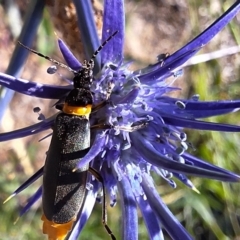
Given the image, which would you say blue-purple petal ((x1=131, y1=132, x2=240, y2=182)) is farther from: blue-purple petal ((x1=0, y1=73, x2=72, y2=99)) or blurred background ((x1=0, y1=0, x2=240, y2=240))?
blurred background ((x1=0, y1=0, x2=240, y2=240))

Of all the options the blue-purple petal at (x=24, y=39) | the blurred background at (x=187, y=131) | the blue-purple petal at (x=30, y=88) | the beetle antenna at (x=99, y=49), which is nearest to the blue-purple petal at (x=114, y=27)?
the beetle antenna at (x=99, y=49)

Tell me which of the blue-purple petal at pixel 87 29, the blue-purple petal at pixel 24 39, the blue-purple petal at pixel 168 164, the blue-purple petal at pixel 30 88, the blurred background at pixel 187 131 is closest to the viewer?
the blue-purple petal at pixel 168 164

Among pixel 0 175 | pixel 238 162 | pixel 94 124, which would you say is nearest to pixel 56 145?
pixel 94 124

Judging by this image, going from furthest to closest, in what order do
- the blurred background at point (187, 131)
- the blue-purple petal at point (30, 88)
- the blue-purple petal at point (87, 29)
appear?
the blurred background at point (187, 131) < the blue-purple petal at point (87, 29) < the blue-purple petal at point (30, 88)

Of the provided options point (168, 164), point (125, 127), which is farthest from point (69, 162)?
point (168, 164)

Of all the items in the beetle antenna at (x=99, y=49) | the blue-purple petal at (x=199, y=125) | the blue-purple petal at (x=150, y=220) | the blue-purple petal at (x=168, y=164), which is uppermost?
the beetle antenna at (x=99, y=49)

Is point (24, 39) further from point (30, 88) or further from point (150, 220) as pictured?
point (150, 220)

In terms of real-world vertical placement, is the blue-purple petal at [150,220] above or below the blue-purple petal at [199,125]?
below

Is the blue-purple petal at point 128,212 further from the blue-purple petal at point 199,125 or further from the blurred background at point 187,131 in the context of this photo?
the blurred background at point 187,131
